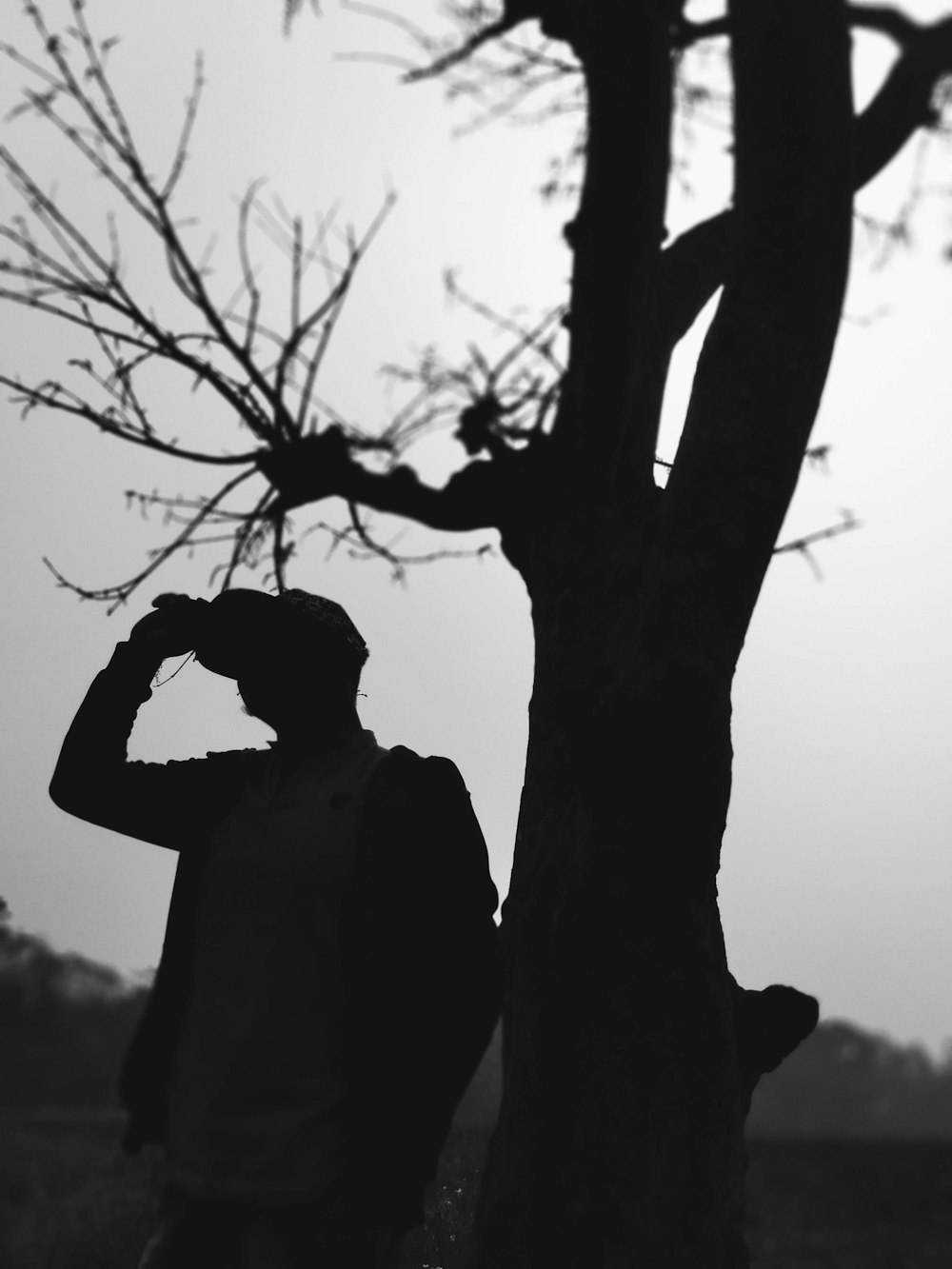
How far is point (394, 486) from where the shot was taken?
11.2 feet

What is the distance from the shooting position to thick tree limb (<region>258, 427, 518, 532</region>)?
3.36 metres

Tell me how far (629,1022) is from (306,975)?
2.80 ft

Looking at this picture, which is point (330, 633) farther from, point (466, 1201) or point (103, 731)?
point (466, 1201)

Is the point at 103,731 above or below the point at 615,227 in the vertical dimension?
below

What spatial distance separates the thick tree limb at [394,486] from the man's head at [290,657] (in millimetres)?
1199

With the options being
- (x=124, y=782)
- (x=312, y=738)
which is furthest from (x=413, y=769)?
(x=124, y=782)

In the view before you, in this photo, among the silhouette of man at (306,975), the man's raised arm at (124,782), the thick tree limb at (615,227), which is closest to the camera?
the silhouette of man at (306,975)

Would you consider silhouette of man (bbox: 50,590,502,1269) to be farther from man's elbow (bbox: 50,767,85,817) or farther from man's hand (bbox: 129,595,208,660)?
man's hand (bbox: 129,595,208,660)

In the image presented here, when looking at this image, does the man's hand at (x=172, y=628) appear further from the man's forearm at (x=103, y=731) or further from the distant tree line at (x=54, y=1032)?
the distant tree line at (x=54, y=1032)

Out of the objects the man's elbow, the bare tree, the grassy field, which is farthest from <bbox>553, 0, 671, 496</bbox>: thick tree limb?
the grassy field

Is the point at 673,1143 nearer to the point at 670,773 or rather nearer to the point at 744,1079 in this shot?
the point at 744,1079

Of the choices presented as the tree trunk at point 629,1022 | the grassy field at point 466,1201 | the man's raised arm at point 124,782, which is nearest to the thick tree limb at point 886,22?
the tree trunk at point 629,1022

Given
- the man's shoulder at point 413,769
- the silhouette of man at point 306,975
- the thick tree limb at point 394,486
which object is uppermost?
the thick tree limb at point 394,486

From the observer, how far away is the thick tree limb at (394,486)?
11.0 feet
